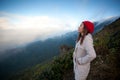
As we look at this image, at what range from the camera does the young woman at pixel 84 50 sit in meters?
3.35

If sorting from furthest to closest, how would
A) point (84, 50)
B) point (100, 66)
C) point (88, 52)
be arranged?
1. point (100, 66)
2. point (84, 50)
3. point (88, 52)

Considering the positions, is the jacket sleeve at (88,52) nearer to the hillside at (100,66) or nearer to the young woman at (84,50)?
the young woman at (84,50)

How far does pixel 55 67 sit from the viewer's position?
7.49 metres

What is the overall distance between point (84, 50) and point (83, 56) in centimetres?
14

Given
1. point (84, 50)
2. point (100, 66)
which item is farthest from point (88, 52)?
point (100, 66)

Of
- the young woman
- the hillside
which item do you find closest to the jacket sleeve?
the young woman

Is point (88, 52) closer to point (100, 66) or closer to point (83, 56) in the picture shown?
point (83, 56)

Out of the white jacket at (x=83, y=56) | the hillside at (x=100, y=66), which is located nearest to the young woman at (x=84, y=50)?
the white jacket at (x=83, y=56)

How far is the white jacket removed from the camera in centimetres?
330

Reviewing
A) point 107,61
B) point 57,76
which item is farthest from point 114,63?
point 57,76

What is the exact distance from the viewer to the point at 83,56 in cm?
358

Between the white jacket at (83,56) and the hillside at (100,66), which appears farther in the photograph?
the hillside at (100,66)

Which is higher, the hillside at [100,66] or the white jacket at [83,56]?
the white jacket at [83,56]

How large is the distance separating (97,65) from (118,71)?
108cm
